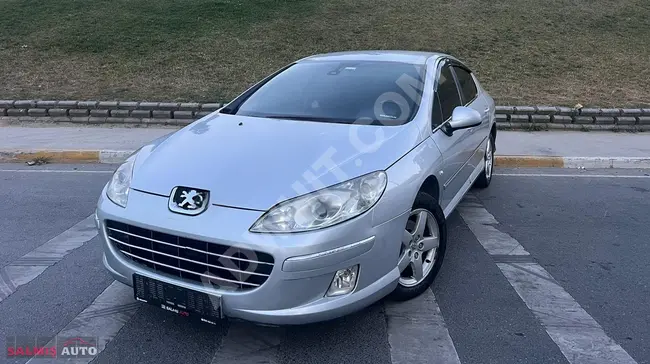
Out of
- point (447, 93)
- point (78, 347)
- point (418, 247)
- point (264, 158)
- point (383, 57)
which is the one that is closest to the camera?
point (78, 347)

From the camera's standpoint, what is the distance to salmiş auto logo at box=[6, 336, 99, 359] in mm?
3172

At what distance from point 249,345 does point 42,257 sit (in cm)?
226

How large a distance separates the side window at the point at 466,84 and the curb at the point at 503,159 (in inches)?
86.2

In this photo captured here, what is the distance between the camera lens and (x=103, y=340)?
130 inches

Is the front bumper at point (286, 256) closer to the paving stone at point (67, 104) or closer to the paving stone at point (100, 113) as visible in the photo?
the paving stone at point (100, 113)

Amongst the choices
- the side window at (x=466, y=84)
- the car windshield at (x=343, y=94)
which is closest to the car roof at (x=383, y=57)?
the car windshield at (x=343, y=94)

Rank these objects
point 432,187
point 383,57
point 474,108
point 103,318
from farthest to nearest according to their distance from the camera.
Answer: point 474,108 → point 383,57 → point 432,187 → point 103,318

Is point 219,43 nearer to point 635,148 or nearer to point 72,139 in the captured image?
point 72,139

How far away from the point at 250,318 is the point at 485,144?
380cm

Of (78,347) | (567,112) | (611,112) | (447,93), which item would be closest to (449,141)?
(447,93)

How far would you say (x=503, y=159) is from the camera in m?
7.83

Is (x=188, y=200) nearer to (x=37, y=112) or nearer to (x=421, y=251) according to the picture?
(x=421, y=251)

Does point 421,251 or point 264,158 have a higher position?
point 264,158

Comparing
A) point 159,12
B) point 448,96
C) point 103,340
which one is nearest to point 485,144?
point 448,96
